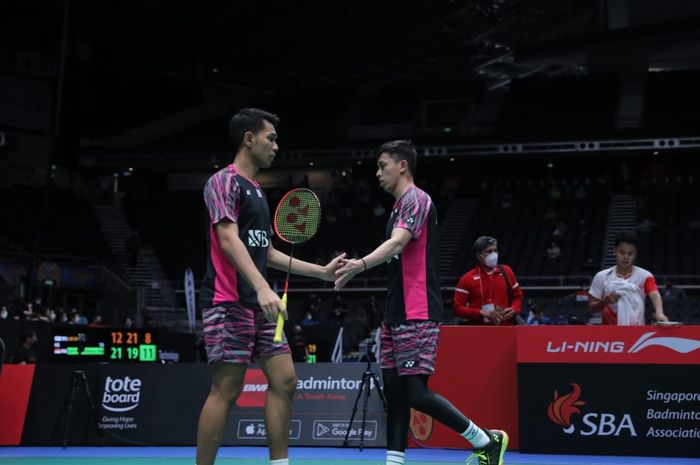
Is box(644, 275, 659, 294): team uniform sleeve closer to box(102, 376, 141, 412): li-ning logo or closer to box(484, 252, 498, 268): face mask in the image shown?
box(484, 252, 498, 268): face mask

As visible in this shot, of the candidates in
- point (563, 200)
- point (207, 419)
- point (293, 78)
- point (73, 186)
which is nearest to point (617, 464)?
point (207, 419)

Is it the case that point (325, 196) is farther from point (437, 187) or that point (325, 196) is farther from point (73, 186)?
point (73, 186)

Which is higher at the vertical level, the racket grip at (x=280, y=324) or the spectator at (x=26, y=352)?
the spectator at (x=26, y=352)

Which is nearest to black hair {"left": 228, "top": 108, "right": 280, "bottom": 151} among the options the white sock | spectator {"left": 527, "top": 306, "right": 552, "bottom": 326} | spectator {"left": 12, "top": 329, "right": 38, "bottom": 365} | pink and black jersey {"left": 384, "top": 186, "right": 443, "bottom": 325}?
pink and black jersey {"left": 384, "top": 186, "right": 443, "bottom": 325}

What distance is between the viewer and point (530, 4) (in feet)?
108

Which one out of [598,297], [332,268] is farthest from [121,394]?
[332,268]

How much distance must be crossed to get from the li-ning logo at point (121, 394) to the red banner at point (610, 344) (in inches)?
164

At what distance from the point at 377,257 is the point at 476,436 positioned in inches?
51.4

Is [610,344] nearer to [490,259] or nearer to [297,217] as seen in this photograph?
[490,259]

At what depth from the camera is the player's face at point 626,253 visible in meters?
8.68

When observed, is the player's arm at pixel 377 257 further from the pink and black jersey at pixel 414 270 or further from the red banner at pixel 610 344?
the red banner at pixel 610 344

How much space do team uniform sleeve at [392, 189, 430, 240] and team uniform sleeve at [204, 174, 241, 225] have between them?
3.27 feet

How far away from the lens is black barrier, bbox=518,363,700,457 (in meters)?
8.65

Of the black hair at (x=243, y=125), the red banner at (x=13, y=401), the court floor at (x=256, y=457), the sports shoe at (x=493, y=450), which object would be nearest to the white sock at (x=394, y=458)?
the sports shoe at (x=493, y=450)
